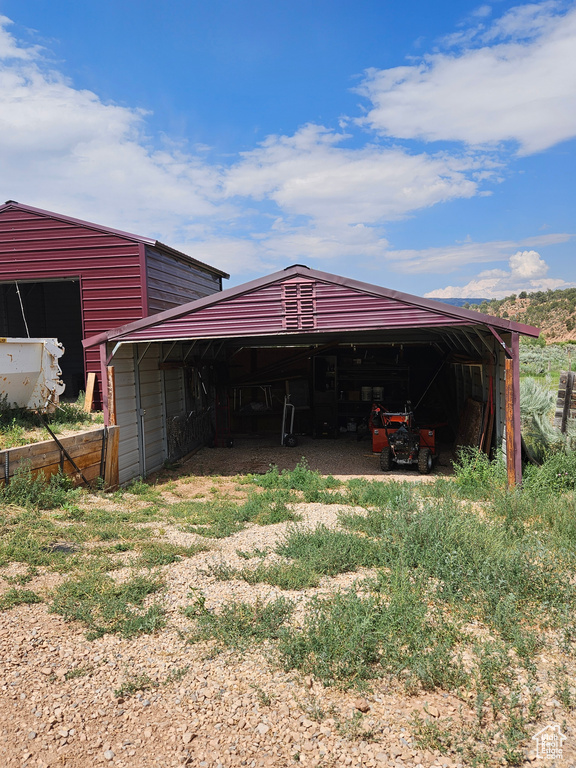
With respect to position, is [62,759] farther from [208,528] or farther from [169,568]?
[208,528]

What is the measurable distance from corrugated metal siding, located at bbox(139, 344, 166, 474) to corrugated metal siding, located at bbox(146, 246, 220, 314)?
5.17 feet

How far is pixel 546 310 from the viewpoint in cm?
6353

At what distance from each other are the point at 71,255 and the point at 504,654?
1222 centimetres

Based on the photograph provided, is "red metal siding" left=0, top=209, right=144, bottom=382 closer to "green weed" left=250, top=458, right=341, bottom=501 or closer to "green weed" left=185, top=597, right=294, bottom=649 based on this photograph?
"green weed" left=250, top=458, right=341, bottom=501

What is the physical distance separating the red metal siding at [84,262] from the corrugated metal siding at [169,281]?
43cm

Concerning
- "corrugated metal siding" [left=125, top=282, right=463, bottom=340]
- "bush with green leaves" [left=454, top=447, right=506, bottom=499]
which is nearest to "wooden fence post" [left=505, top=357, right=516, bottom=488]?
"bush with green leaves" [left=454, top=447, right=506, bottom=499]

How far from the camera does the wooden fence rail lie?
736 cm

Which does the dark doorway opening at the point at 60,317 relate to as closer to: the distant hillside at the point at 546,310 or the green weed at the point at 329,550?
the green weed at the point at 329,550

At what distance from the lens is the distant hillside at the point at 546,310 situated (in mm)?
56716

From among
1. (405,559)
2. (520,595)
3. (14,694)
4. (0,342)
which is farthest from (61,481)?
(520,595)

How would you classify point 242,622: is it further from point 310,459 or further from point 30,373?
point 310,459

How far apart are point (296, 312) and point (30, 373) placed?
16.1ft

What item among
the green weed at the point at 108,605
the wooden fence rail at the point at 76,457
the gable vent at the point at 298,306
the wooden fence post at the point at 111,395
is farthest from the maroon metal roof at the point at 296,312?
the green weed at the point at 108,605

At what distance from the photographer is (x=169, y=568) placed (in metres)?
5.68
